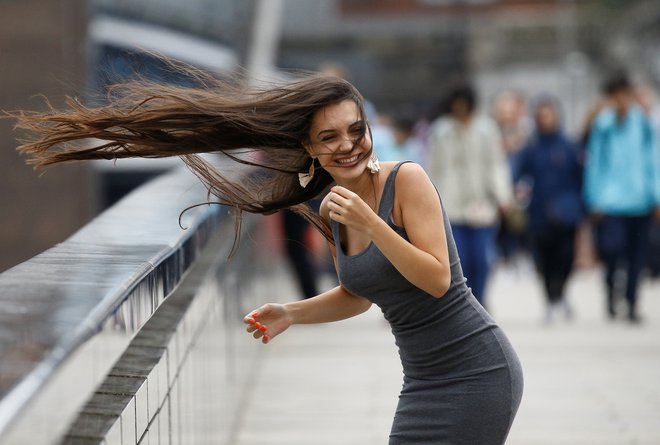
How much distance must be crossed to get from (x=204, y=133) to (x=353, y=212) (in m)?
0.90

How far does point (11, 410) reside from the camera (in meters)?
1.73

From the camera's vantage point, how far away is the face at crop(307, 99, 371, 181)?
11.5ft

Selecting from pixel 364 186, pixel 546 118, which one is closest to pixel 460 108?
pixel 546 118

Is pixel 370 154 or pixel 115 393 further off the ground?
pixel 370 154

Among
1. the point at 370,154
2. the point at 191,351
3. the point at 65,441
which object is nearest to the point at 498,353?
the point at 370,154

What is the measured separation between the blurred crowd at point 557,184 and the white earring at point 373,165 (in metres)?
6.70

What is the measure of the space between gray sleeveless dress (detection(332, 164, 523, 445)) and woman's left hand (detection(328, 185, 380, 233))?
0.80 feet

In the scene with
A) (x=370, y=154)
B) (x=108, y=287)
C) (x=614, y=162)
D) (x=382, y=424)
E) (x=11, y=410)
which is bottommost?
(x=382, y=424)

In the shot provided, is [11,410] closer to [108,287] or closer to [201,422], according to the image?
[108,287]

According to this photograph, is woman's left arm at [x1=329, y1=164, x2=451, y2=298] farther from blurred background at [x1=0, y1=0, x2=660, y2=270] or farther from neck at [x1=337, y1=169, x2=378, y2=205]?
blurred background at [x1=0, y1=0, x2=660, y2=270]

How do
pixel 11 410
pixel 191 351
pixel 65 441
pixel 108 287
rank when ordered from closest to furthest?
pixel 11 410
pixel 65 441
pixel 108 287
pixel 191 351

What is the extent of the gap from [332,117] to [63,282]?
1066 mm

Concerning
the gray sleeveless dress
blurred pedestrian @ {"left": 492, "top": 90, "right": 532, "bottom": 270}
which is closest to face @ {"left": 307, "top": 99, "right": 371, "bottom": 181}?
the gray sleeveless dress

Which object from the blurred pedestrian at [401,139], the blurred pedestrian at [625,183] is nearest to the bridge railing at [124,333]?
the blurred pedestrian at [625,183]
